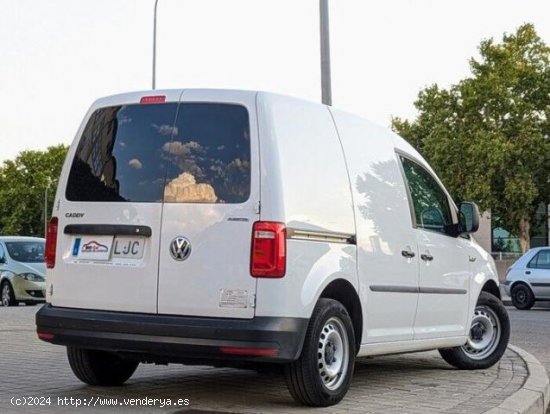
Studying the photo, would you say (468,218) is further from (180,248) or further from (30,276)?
(30,276)

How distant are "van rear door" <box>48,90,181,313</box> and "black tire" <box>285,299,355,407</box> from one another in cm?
103

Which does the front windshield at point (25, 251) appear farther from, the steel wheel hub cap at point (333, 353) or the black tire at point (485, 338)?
the steel wheel hub cap at point (333, 353)

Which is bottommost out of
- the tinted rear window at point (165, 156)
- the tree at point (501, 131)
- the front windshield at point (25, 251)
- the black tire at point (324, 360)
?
the black tire at point (324, 360)

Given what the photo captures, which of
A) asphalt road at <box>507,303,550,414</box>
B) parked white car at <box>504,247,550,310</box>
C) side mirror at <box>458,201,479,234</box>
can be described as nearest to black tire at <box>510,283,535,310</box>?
parked white car at <box>504,247,550,310</box>

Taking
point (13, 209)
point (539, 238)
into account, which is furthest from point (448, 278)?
point (13, 209)

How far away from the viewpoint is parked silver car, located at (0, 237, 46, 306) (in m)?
22.6

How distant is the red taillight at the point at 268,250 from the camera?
254 inches

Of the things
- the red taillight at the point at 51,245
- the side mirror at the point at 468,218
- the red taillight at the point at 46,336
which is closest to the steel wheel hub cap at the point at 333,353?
the red taillight at the point at 46,336

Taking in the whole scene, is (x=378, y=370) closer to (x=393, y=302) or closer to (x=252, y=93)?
(x=393, y=302)

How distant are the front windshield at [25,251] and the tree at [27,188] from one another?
75.0 metres

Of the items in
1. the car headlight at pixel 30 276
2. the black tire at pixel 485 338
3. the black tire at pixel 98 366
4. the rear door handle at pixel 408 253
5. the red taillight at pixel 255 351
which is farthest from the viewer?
the car headlight at pixel 30 276

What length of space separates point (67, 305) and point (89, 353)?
2.05 ft

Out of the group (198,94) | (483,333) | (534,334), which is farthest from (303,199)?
(534,334)

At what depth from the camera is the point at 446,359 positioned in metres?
9.64
